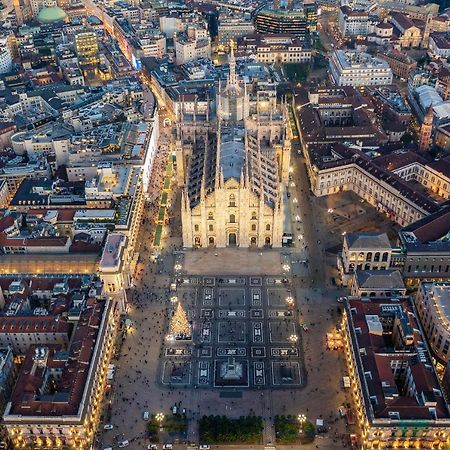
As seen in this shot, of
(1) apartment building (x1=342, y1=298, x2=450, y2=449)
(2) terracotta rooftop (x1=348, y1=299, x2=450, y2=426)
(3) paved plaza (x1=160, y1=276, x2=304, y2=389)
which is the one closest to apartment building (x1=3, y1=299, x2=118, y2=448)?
(3) paved plaza (x1=160, y1=276, x2=304, y2=389)

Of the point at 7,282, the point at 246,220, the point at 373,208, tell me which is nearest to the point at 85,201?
the point at 7,282

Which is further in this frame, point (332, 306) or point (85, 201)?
point (85, 201)

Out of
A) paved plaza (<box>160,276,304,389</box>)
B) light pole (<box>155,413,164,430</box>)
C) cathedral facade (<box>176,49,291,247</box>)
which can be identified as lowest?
paved plaza (<box>160,276,304,389</box>)

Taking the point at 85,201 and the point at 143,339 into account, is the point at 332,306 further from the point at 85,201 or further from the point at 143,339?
the point at 85,201

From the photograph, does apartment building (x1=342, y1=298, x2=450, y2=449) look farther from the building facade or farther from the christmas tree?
the christmas tree

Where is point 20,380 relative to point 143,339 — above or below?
above

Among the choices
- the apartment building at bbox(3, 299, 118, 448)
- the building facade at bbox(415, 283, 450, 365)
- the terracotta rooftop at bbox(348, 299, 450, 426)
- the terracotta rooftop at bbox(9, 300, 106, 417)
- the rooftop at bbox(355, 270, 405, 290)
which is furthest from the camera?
the rooftop at bbox(355, 270, 405, 290)
